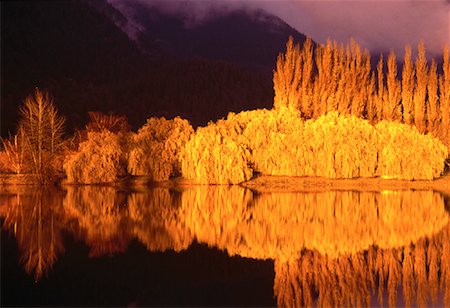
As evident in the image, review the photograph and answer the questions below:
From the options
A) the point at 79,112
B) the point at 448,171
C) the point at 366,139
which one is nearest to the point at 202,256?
the point at 366,139

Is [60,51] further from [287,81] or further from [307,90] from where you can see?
[307,90]

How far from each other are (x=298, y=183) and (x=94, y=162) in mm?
19648

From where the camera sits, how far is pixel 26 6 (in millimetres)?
153500

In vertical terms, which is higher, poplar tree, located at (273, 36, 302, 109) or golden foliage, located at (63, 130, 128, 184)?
poplar tree, located at (273, 36, 302, 109)

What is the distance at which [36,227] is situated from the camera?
950 inches

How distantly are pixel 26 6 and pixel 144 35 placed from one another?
52090mm

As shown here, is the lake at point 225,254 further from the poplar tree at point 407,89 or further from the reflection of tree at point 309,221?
the poplar tree at point 407,89

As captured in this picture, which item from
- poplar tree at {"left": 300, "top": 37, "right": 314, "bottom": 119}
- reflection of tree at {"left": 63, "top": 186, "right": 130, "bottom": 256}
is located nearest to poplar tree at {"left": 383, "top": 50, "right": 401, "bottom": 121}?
poplar tree at {"left": 300, "top": 37, "right": 314, "bottom": 119}

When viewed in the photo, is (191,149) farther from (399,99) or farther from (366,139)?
(399,99)

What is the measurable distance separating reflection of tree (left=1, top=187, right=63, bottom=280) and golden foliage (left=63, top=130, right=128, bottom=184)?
10.7 metres

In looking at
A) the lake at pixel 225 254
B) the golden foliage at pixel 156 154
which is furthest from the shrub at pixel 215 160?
the lake at pixel 225 254

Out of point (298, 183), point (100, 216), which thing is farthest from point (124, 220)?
point (298, 183)

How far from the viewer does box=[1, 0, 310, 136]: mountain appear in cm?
10488

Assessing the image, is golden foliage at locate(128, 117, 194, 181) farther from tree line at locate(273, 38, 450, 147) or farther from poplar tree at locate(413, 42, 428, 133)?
poplar tree at locate(413, 42, 428, 133)
